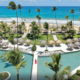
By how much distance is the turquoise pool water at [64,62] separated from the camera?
573 inches

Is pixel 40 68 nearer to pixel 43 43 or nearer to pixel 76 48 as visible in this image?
pixel 43 43

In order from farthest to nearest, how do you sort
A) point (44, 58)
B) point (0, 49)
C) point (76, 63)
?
point (0, 49) → point (44, 58) → point (76, 63)

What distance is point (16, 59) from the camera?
1021cm

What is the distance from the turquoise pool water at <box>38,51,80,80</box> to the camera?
14.6 metres

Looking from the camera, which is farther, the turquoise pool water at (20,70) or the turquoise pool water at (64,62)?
the turquoise pool water at (64,62)

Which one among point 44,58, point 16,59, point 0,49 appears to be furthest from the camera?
point 0,49

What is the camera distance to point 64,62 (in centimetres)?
1752

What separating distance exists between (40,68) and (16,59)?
636cm

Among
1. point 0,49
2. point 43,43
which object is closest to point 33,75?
point 43,43

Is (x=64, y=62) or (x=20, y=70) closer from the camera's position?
(x=20, y=70)

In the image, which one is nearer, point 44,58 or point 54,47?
point 44,58

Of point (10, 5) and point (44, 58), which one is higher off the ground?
point (10, 5)

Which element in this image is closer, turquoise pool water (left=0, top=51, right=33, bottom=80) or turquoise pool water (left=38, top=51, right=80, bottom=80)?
turquoise pool water (left=0, top=51, right=33, bottom=80)

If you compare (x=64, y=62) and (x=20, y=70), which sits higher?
(x=64, y=62)
